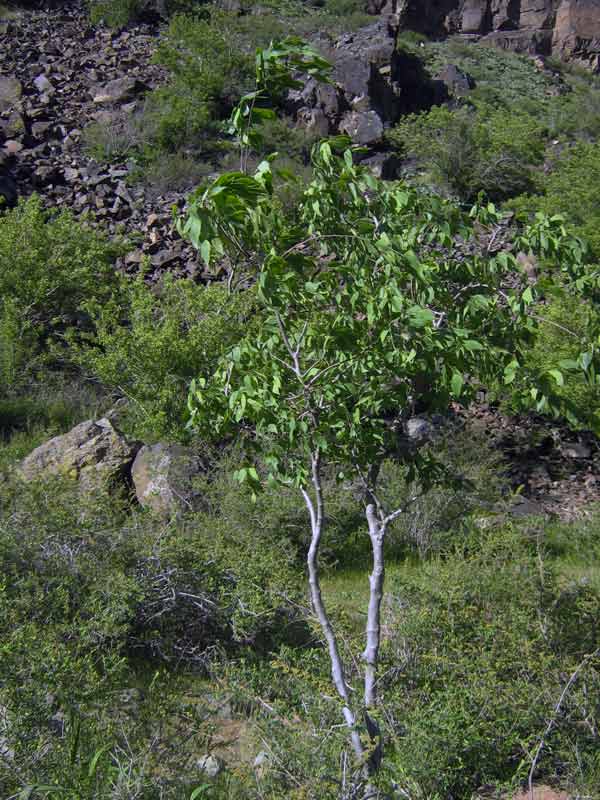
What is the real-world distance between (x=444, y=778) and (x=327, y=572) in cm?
457

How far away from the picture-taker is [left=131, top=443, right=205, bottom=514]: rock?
9461 millimetres

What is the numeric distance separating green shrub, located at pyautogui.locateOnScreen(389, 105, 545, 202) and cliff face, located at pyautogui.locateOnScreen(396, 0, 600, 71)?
2089 cm

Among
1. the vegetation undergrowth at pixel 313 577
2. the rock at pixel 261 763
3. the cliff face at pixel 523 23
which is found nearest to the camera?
the vegetation undergrowth at pixel 313 577

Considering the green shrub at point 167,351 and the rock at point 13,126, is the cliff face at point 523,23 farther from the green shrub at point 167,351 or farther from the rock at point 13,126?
the green shrub at point 167,351

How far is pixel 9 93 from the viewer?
2580 centimetres

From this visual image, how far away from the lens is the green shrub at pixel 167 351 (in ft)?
38.1

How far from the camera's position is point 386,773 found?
13.2 feet

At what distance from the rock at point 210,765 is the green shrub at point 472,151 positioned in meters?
20.2

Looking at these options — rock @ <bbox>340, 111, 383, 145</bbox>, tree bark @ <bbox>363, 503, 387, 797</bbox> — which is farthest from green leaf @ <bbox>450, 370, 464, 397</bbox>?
rock @ <bbox>340, 111, 383, 145</bbox>

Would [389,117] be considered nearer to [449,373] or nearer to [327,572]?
[327,572]

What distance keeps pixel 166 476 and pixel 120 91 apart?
20441mm

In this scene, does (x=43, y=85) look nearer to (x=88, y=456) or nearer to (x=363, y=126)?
(x=363, y=126)

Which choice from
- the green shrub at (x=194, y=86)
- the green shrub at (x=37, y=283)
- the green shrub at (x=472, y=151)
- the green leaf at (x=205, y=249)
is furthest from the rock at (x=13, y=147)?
the green leaf at (x=205, y=249)

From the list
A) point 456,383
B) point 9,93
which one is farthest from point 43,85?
point 456,383
